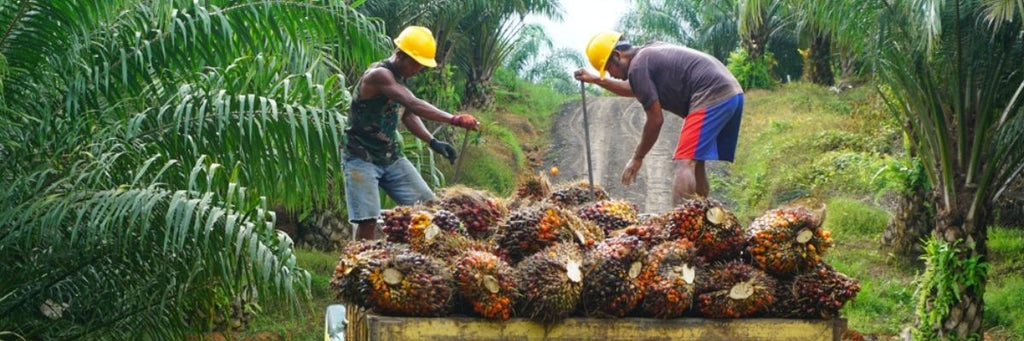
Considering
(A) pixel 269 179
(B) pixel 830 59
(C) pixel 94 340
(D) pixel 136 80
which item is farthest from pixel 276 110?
(B) pixel 830 59

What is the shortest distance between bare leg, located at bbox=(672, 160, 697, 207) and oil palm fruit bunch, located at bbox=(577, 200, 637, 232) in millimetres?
1542

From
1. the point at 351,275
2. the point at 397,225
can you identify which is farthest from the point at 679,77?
the point at 351,275

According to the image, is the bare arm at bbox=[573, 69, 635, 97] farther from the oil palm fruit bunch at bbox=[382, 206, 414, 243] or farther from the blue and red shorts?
the oil palm fruit bunch at bbox=[382, 206, 414, 243]

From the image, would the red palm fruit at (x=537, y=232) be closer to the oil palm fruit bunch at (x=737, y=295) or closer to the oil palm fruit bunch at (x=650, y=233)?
the oil palm fruit bunch at (x=650, y=233)

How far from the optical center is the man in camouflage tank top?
721 cm

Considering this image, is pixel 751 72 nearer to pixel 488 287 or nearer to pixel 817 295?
pixel 817 295

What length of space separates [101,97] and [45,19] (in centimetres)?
74

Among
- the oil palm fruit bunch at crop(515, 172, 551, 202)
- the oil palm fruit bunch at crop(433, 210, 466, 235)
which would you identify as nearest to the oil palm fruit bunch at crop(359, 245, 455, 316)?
the oil palm fruit bunch at crop(433, 210, 466, 235)

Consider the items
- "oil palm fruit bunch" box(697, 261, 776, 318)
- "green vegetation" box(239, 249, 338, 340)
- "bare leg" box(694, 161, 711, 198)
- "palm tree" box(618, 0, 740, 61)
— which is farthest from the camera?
"palm tree" box(618, 0, 740, 61)

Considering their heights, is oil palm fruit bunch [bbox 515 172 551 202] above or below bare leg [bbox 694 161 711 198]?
above

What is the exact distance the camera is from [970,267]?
10289 mm

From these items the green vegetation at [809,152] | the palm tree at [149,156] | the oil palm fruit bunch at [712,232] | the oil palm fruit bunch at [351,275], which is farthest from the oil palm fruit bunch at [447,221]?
the green vegetation at [809,152]

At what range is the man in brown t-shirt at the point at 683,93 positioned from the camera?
7.07 metres

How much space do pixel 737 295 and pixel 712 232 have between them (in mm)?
313
